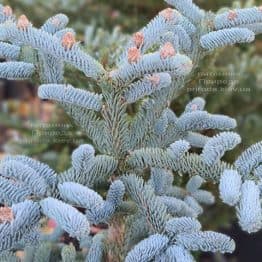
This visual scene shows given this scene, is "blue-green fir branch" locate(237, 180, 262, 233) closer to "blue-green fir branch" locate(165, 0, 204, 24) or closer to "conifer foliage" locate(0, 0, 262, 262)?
"conifer foliage" locate(0, 0, 262, 262)

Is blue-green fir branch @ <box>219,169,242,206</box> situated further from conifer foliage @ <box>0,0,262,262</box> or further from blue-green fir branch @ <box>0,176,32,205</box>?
blue-green fir branch @ <box>0,176,32,205</box>

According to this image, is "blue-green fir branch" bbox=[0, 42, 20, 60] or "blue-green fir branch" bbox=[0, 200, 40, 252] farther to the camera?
"blue-green fir branch" bbox=[0, 42, 20, 60]

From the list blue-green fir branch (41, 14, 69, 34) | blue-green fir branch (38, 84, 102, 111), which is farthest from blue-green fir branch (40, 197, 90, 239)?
blue-green fir branch (41, 14, 69, 34)

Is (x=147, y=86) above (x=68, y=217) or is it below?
above

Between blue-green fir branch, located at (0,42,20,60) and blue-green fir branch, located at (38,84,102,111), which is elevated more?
blue-green fir branch, located at (0,42,20,60)

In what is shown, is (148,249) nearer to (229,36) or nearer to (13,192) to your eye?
(13,192)

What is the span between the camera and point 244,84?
63.1 inches

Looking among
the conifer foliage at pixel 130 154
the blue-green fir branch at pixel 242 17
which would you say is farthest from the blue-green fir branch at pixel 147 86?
the blue-green fir branch at pixel 242 17

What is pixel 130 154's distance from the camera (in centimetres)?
77

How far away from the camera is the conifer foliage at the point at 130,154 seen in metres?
0.65

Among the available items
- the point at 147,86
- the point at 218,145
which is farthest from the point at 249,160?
the point at 147,86

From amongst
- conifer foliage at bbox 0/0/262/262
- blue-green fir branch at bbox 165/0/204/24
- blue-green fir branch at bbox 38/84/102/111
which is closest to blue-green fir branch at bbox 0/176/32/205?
conifer foliage at bbox 0/0/262/262

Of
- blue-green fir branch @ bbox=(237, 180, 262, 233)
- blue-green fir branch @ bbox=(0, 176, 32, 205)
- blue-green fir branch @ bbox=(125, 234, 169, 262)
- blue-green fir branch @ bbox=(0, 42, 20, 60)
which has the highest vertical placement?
blue-green fir branch @ bbox=(0, 42, 20, 60)

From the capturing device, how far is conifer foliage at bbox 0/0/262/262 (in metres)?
0.65
